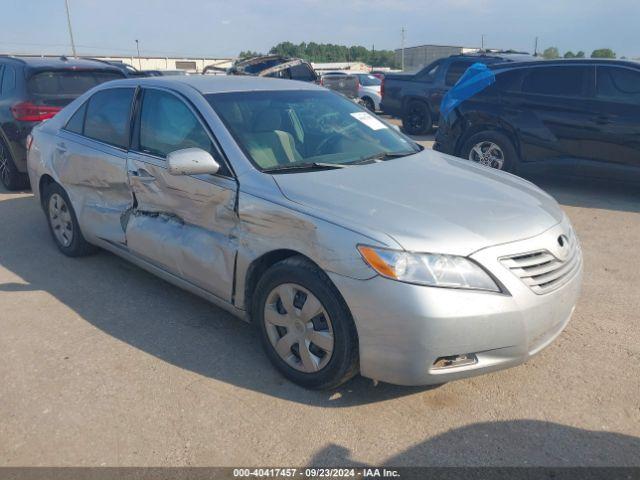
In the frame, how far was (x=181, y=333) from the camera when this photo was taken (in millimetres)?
3779

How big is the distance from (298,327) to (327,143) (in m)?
1.35

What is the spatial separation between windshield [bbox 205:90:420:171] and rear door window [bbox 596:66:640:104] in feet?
12.8

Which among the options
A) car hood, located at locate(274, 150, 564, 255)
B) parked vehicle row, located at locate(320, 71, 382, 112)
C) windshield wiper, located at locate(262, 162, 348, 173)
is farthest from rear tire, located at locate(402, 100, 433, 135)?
windshield wiper, located at locate(262, 162, 348, 173)

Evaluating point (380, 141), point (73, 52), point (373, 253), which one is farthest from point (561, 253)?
point (73, 52)

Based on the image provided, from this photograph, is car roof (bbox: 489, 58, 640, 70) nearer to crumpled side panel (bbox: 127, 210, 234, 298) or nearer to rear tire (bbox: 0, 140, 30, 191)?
crumpled side panel (bbox: 127, 210, 234, 298)

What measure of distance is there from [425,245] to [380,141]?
1.60 m

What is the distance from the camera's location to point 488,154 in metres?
7.73

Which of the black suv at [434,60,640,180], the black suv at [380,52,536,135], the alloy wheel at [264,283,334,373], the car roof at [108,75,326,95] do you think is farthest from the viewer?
the black suv at [380,52,536,135]

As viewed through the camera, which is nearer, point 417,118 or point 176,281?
point 176,281

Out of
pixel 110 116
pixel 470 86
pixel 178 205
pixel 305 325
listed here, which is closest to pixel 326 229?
pixel 305 325

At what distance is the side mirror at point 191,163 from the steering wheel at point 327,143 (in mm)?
706

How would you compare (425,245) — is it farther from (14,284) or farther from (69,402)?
(14,284)

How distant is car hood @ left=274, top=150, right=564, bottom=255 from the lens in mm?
2764

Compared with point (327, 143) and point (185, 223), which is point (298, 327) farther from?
point (327, 143)
